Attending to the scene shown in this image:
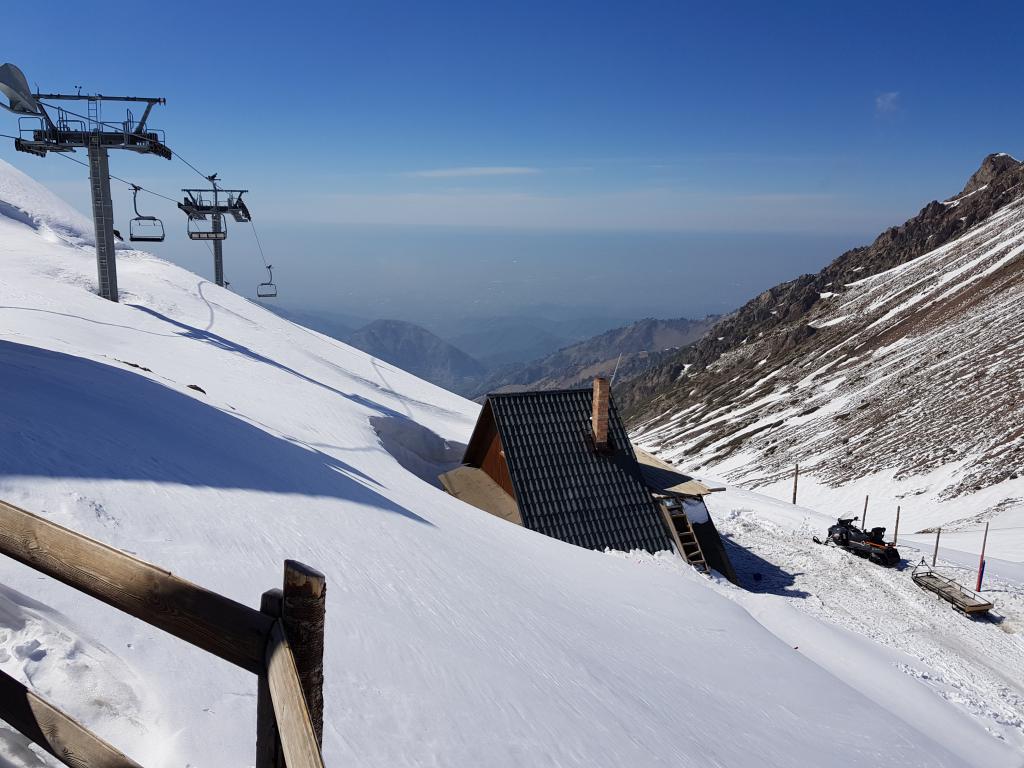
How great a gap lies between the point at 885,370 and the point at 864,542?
34.3 m

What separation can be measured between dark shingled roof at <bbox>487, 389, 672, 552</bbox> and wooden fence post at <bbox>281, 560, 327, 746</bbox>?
1390 cm

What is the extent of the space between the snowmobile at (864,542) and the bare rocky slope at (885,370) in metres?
12.5

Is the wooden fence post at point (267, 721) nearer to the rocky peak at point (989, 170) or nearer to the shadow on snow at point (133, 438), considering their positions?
the shadow on snow at point (133, 438)

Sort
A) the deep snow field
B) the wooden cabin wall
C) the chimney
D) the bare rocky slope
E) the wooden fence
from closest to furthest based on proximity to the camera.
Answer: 1. the wooden fence
2. the deep snow field
3. the wooden cabin wall
4. the chimney
5. the bare rocky slope

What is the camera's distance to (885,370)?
4881 centimetres

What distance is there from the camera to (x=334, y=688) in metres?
4.28

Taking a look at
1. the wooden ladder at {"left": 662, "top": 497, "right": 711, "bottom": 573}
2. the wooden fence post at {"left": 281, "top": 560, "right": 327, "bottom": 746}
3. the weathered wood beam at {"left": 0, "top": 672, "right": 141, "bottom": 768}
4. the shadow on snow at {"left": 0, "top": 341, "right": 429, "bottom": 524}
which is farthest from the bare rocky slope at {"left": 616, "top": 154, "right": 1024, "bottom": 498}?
the weathered wood beam at {"left": 0, "top": 672, "right": 141, "bottom": 768}

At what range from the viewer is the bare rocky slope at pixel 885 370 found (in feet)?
115

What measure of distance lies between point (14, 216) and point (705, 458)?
142 feet

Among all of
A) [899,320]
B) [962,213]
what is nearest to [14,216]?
[899,320]

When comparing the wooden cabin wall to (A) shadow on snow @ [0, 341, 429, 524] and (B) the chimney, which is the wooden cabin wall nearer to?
(B) the chimney

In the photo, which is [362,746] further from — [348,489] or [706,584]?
[706,584]

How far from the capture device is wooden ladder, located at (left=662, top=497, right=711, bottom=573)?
52.0 ft

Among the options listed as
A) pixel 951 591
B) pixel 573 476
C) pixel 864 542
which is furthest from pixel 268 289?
pixel 951 591
